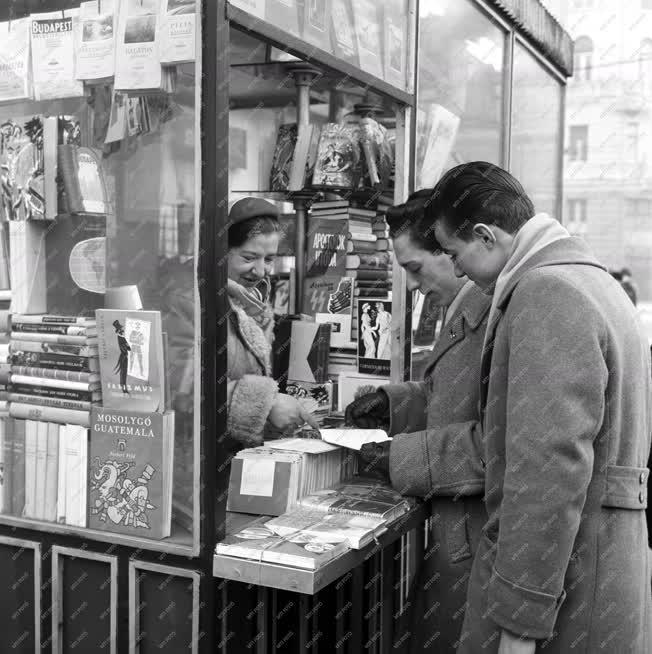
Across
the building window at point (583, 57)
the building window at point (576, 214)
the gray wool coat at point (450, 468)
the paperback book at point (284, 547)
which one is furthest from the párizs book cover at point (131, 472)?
the building window at point (576, 214)

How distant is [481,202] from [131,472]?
1.18 meters

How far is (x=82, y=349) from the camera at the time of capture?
88.6 inches

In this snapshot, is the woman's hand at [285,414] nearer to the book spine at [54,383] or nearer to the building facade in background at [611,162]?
the book spine at [54,383]

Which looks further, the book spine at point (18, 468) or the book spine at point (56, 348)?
the book spine at point (18, 468)

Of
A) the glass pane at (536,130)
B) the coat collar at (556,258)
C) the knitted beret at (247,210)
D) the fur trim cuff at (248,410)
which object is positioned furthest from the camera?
the glass pane at (536,130)

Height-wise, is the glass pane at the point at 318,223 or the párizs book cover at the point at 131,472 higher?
the glass pane at the point at 318,223

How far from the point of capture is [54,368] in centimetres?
230

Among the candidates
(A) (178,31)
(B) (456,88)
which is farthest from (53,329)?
(B) (456,88)

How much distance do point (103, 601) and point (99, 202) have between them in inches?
45.0

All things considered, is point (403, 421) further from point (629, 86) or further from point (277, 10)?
point (629, 86)

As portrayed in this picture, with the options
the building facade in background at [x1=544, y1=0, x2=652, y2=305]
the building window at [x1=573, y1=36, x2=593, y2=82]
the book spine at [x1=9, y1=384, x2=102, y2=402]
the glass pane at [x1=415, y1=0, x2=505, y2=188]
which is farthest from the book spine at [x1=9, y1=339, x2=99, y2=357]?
the building window at [x1=573, y1=36, x2=593, y2=82]

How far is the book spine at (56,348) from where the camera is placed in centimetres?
225

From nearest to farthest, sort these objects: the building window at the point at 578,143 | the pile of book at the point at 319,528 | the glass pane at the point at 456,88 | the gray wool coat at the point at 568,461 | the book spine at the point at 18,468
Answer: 1. the gray wool coat at the point at 568,461
2. the pile of book at the point at 319,528
3. the book spine at the point at 18,468
4. the glass pane at the point at 456,88
5. the building window at the point at 578,143

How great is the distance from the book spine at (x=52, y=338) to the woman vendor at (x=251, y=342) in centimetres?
50
